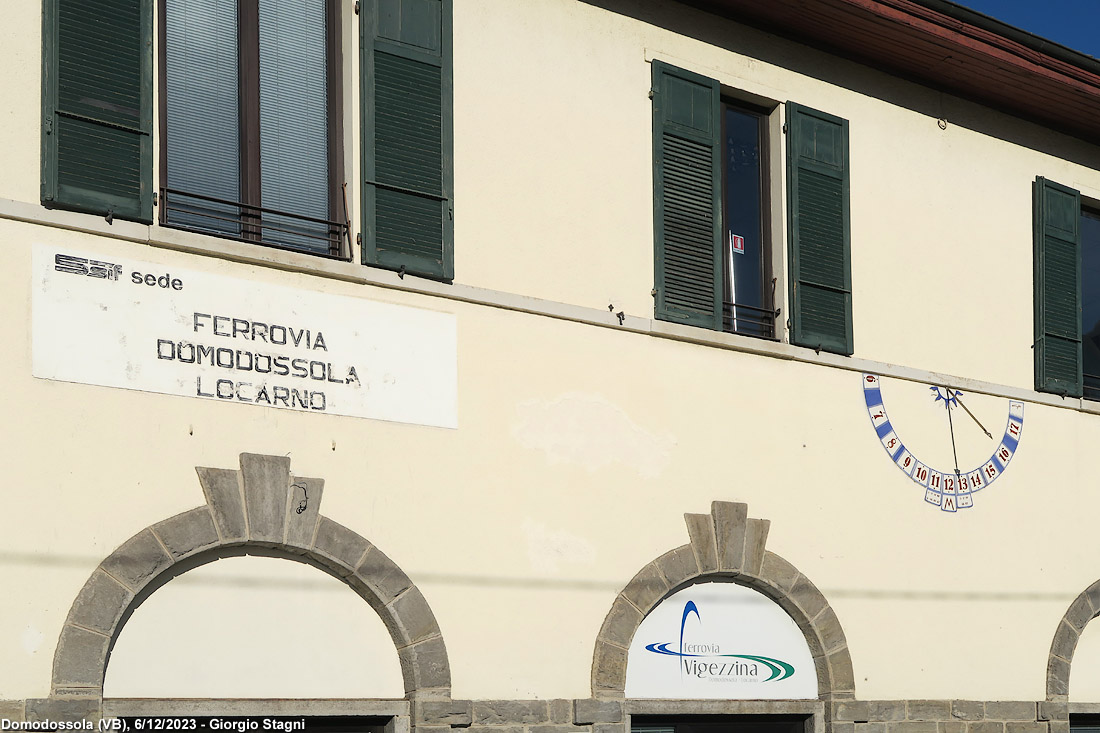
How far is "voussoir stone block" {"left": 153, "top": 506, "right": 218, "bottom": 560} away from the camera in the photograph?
803 centimetres

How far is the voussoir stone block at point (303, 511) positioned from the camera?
8477 millimetres

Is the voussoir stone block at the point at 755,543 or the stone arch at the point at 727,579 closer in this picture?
the stone arch at the point at 727,579

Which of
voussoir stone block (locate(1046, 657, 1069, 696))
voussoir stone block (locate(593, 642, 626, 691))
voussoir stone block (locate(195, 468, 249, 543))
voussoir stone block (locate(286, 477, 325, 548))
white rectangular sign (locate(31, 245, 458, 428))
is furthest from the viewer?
voussoir stone block (locate(1046, 657, 1069, 696))

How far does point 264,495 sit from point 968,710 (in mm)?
5924

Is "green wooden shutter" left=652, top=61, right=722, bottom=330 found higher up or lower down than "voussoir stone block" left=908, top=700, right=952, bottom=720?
higher up

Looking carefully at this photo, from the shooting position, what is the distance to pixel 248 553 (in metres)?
8.41

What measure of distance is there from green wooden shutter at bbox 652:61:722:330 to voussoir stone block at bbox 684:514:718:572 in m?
1.37

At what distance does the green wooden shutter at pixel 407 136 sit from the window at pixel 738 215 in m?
1.78

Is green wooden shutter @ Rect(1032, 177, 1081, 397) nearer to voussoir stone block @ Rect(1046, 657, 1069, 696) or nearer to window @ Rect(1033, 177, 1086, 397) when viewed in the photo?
window @ Rect(1033, 177, 1086, 397)

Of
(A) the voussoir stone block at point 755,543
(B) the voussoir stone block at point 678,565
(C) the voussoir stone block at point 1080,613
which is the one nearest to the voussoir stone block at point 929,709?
(C) the voussoir stone block at point 1080,613

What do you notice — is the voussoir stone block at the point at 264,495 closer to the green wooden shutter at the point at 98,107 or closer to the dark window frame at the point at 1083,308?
the green wooden shutter at the point at 98,107

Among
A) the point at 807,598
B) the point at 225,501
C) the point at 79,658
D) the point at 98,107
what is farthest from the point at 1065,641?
the point at 98,107

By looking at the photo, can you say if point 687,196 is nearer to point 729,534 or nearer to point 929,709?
point 729,534

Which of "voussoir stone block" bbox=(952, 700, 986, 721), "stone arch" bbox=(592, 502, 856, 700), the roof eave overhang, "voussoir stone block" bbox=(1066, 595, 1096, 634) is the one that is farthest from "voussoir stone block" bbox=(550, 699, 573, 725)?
the roof eave overhang
